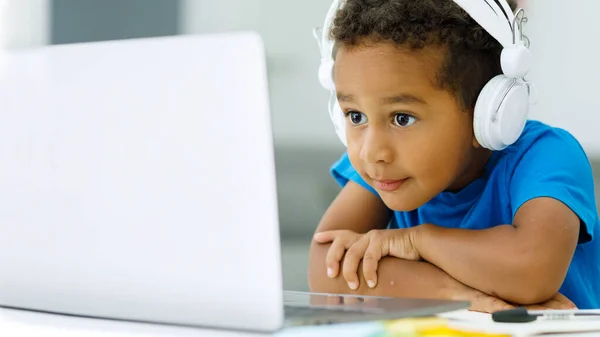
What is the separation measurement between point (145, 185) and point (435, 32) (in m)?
0.67

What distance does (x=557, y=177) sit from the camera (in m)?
1.12

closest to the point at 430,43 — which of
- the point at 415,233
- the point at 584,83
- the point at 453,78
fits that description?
the point at 453,78

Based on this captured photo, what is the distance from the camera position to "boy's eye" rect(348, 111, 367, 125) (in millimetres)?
1167

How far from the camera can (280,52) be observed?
310 centimetres

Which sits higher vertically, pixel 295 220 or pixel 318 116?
pixel 318 116

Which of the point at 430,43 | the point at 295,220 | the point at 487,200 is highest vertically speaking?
the point at 430,43

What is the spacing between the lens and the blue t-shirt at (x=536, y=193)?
1.12 m

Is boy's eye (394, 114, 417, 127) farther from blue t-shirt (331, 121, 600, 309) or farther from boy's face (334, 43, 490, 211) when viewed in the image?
blue t-shirt (331, 121, 600, 309)

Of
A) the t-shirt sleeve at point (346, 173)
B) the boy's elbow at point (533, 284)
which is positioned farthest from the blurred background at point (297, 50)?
the boy's elbow at point (533, 284)

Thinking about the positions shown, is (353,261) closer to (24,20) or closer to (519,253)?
(519,253)

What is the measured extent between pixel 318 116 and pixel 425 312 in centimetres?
251

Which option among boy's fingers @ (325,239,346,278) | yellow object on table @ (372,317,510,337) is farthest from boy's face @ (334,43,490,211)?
yellow object on table @ (372,317,510,337)

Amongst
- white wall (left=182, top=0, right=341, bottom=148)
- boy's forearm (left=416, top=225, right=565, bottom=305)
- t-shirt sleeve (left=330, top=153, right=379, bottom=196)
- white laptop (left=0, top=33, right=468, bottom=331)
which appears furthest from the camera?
white wall (left=182, top=0, right=341, bottom=148)

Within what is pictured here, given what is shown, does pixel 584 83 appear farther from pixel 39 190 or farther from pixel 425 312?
pixel 39 190
